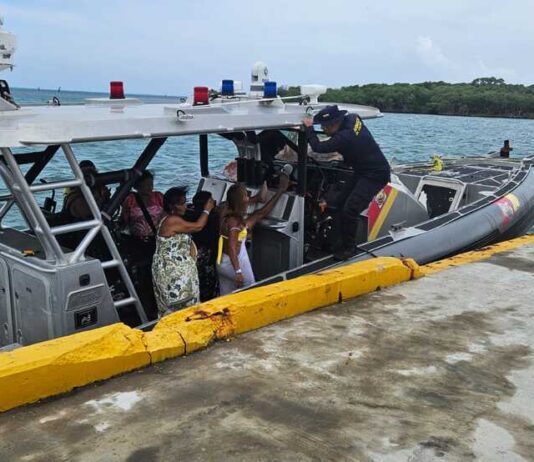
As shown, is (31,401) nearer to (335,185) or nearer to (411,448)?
(411,448)

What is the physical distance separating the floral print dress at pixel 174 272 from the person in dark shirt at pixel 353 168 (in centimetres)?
151

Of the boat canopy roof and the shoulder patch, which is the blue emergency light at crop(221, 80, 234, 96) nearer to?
the boat canopy roof

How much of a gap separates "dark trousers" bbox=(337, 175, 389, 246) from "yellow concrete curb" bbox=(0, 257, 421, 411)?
37 centimetres

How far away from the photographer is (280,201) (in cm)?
517

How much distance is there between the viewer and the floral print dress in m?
4.21

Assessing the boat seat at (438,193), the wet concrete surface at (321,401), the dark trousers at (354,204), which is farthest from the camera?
the boat seat at (438,193)

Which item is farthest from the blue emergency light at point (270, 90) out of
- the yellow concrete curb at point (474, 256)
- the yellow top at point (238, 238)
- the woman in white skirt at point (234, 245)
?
the yellow concrete curb at point (474, 256)

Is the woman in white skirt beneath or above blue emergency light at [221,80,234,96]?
beneath

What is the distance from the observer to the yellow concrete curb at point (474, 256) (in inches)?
224

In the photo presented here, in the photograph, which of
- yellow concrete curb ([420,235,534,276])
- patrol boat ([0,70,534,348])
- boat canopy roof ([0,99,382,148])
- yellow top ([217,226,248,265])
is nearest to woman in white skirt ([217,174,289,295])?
yellow top ([217,226,248,265])

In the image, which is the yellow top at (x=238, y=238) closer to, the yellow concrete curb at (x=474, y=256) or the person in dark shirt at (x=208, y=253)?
the person in dark shirt at (x=208, y=253)

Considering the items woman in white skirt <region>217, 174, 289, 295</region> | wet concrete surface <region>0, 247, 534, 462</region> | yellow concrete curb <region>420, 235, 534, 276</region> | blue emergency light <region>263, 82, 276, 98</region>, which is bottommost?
wet concrete surface <region>0, 247, 534, 462</region>

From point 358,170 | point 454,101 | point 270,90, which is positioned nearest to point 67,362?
point 270,90

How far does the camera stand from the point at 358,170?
5.38m
